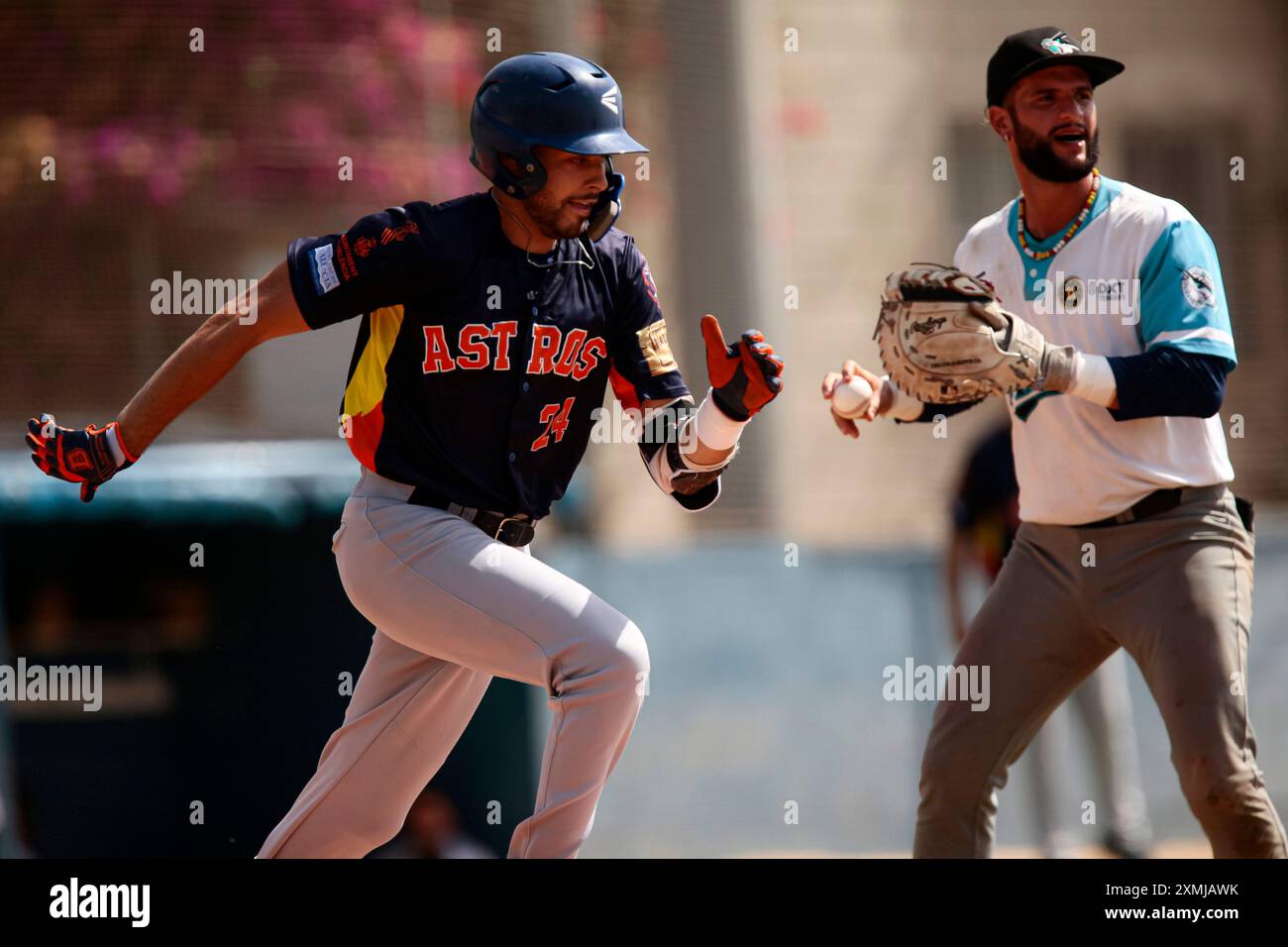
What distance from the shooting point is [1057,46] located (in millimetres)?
3877

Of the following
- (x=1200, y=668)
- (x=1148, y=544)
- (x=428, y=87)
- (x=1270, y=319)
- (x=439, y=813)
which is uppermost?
(x=428, y=87)

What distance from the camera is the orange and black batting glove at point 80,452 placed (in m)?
3.81

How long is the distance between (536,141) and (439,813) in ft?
12.1

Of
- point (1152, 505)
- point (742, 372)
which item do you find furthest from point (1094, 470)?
point (742, 372)

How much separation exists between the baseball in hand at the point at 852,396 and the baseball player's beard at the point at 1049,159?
0.66 metres

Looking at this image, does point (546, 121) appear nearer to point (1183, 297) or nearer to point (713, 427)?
point (713, 427)

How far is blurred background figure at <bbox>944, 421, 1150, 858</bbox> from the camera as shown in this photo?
6289 mm

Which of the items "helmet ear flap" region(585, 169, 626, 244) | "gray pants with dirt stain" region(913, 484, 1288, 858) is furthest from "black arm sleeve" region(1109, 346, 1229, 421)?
"helmet ear flap" region(585, 169, 626, 244)

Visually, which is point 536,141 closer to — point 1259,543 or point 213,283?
point 213,283

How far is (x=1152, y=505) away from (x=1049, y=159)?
853 mm

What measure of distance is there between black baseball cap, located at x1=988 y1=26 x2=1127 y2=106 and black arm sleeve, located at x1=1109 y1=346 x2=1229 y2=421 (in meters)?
0.71

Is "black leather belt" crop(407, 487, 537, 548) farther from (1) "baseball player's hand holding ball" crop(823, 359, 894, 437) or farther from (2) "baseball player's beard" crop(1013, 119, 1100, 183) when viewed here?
(2) "baseball player's beard" crop(1013, 119, 1100, 183)

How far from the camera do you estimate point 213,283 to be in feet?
24.5
